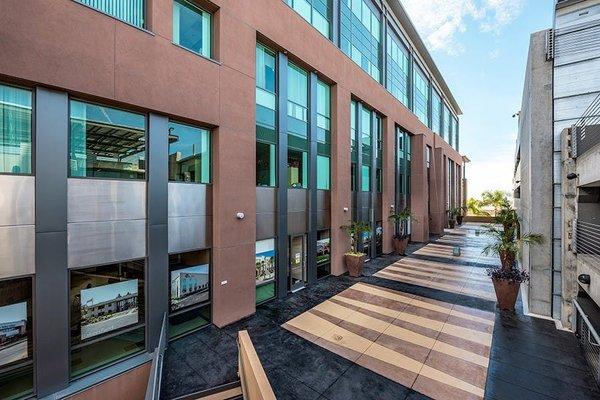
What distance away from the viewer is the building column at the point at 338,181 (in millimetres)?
13360

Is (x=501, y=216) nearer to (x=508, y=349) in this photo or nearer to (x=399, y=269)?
(x=399, y=269)

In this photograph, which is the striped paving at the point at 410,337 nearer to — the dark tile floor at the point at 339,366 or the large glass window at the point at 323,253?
the dark tile floor at the point at 339,366

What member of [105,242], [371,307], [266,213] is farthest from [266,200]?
[371,307]

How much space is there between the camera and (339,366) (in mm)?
6133

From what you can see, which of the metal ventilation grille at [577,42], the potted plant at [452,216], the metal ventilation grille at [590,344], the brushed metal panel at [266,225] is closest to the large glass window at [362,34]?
the metal ventilation grille at [577,42]

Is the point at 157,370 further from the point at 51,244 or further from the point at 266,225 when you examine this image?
the point at 266,225

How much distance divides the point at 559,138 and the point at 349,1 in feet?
42.8

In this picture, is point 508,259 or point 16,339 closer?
point 16,339

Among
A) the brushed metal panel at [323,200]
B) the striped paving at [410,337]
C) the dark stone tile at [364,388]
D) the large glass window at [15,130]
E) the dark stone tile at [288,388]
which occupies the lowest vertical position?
the dark stone tile at [288,388]

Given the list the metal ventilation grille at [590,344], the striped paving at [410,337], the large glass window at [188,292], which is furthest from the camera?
the large glass window at [188,292]

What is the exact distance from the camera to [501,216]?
14328 millimetres

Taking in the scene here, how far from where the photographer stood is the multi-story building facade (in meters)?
5.22

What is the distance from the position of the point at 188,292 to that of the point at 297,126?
308 inches

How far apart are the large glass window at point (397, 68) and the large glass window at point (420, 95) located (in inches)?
78.4
